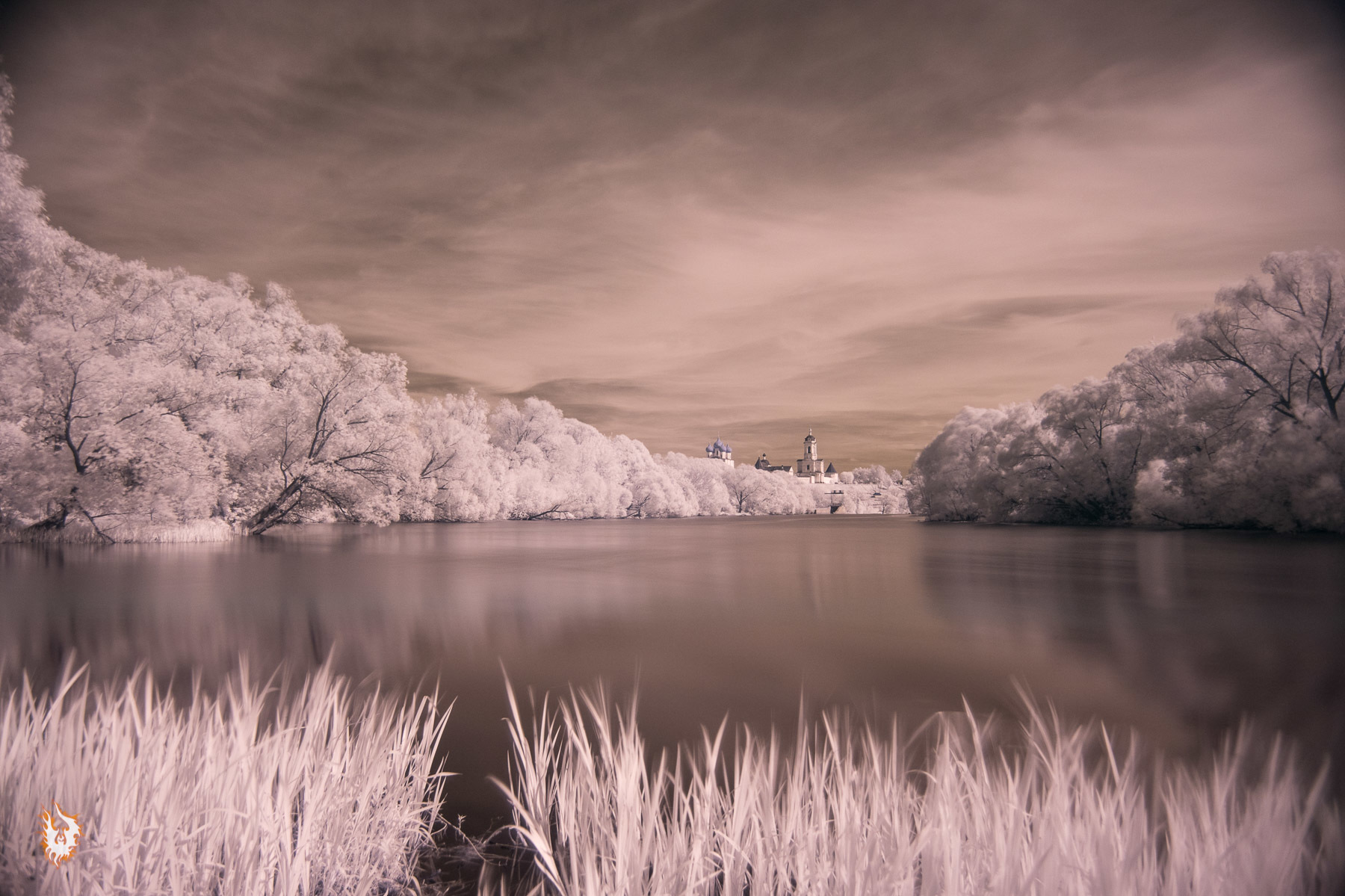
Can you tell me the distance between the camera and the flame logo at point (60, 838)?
211 cm

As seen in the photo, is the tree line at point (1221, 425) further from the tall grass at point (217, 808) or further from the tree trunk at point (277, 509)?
the tree trunk at point (277, 509)

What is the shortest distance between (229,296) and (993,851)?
37255 mm

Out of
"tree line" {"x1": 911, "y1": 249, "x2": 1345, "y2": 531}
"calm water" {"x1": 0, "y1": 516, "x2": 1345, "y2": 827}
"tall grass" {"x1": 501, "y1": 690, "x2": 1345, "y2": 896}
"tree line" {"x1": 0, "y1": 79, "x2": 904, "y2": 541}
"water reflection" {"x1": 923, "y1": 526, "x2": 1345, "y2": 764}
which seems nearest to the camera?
"tall grass" {"x1": 501, "y1": 690, "x2": 1345, "y2": 896}

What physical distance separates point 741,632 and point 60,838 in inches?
292

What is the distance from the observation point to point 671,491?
8381 cm

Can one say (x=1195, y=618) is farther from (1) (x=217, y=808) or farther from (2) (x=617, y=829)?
(1) (x=217, y=808)

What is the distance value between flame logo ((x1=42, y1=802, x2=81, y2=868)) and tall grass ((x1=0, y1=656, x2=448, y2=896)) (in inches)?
1.6

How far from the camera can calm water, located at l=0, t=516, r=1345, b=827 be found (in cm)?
547

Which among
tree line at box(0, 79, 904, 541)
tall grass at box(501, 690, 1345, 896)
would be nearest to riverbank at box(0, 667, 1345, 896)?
tall grass at box(501, 690, 1345, 896)

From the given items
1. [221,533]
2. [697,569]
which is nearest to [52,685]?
[697,569]

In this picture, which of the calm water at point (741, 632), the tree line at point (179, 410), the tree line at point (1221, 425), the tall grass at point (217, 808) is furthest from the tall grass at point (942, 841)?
the tree line at point (1221, 425)

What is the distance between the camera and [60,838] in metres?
2.15

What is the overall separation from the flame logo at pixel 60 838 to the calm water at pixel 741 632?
5.46 ft

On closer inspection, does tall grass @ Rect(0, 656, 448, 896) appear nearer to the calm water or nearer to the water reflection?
the calm water
